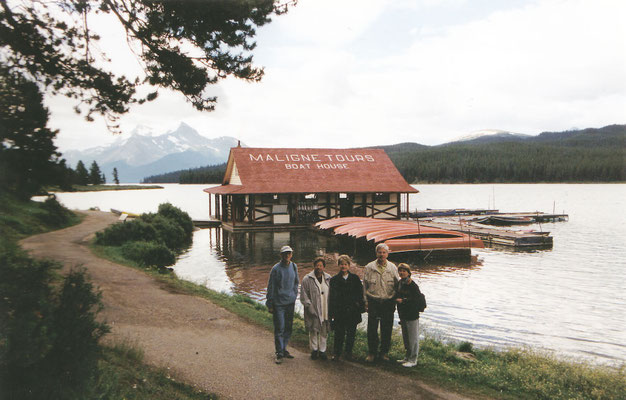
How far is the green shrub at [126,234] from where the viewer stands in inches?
816

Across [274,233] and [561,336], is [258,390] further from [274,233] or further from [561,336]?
[274,233]

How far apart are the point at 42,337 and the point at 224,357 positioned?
398cm

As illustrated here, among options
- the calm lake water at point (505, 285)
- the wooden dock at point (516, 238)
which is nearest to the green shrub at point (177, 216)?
the calm lake water at point (505, 285)

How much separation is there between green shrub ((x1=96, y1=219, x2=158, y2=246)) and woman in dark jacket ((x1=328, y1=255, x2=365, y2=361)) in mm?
16183

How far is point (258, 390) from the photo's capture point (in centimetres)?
618

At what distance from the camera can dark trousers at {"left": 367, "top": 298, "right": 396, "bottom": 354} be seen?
7703mm

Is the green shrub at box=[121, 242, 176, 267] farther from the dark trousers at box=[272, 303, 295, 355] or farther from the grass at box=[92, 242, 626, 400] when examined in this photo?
the dark trousers at box=[272, 303, 295, 355]

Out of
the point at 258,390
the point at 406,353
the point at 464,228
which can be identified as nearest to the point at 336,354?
the point at 406,353

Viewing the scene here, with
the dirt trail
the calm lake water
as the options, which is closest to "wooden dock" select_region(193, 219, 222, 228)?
the calm lake water

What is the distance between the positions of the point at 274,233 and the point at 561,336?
892 inches

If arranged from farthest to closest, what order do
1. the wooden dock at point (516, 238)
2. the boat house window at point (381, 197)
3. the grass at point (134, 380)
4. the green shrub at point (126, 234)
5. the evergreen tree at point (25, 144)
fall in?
the boat house window at point (381, 197) → the wooden dock at point (516, 238) → the green shrub at point (126, 234) → the grass at point (134, 380) → the evergreen tree at point (25, 144)

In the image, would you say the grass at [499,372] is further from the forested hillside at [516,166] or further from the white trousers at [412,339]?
the forested hillside at [516,166]

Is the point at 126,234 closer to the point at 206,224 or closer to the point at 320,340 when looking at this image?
the point at 206,224

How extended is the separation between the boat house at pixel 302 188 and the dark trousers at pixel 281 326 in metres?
24.7
